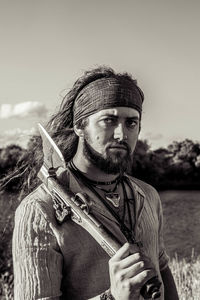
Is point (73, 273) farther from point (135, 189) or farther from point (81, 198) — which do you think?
point (135, 189)

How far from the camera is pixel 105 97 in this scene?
2502 millimetres

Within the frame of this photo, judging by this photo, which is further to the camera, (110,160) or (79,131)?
(79,131)

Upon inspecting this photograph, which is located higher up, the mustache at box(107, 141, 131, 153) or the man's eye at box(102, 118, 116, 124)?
the man's eye at box(102, 118, 116, 124)

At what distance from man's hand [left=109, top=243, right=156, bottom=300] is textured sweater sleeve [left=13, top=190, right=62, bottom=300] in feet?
1.06

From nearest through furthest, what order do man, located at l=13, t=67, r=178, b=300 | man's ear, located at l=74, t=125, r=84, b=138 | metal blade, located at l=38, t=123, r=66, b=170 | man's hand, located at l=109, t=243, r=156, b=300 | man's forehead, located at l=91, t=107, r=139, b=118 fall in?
man's hand, located at l=109, t=243, r=156, b=300, man, located at l=13, t=67, r=178, b=300, metal blade, located at l=38, t=123, r=66, b=170, man's forehead, located at l=91, t=107, r=139, b=118, man's ear, located at l=74, t=125, r=84, b=138

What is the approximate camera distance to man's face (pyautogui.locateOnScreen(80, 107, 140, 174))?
2.38m

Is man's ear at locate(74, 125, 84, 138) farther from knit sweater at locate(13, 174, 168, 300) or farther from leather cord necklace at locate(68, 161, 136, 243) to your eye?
knit sweater at locate(13, 174, 168, 300)

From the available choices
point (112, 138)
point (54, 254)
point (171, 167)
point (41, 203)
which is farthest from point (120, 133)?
point (171, 167)

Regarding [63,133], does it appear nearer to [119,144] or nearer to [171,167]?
[119,144]

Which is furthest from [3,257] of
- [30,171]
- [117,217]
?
[117,217]

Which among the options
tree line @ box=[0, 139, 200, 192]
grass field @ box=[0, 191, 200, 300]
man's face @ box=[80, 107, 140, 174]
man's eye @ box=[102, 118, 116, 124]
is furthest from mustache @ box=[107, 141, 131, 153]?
tree line @ box=[0, 139, 200, 192]

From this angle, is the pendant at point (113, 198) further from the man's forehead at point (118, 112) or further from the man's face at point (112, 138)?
the man's forehead at point (118, 112)

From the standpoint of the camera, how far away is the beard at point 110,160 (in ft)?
7.84

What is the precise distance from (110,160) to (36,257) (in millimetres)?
617
